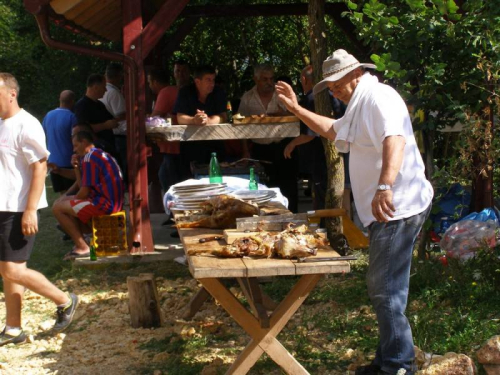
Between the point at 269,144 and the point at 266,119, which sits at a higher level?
the point at 266,119

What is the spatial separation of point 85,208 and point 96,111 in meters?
1.71

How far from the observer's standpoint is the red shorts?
8703 millimetres

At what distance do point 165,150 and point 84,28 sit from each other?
10.6 ft

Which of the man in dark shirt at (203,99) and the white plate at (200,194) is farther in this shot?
the man in dark shirt at (203,99)

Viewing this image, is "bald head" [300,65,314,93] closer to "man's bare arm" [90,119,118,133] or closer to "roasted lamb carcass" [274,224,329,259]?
"man's bare arm" [90,119,118,133]

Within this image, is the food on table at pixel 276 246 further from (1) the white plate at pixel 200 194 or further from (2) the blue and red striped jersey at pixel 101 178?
(2) the blue and red striped jersey at pixel 101 178

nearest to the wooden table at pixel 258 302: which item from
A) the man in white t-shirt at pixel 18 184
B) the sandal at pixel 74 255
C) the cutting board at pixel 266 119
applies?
the man in white t-shirt at pixel 18 184

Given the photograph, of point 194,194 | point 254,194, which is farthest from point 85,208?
point 254,194

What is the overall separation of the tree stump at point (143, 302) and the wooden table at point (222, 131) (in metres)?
2.25

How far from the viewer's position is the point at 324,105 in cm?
804

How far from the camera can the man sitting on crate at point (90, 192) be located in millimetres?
8633

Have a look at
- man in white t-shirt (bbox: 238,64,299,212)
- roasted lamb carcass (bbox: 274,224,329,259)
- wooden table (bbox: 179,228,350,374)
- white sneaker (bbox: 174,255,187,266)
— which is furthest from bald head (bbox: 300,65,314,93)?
roasted lamb carcass (bbox: 274,224,329,259)

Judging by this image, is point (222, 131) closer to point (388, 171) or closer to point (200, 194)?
point (200, 194)

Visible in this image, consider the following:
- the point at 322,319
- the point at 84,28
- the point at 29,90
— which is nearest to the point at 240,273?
the point at 322,319
